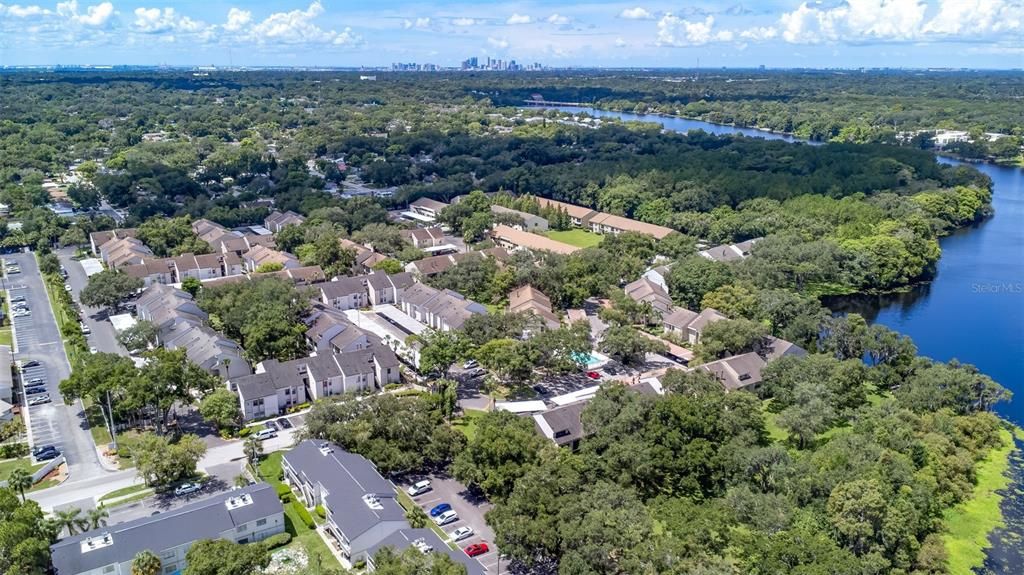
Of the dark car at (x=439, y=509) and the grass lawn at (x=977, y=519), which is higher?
the dark car at (x=439, y=509)

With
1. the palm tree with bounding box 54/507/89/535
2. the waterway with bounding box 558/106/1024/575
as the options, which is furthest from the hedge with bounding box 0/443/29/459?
the waterway with bounding box 558/106/1024/575

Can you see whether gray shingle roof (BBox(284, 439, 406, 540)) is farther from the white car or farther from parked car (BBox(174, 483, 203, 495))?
parked car (BBox(174, 483, 203, 495))

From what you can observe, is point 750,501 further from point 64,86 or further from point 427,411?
point 64,86

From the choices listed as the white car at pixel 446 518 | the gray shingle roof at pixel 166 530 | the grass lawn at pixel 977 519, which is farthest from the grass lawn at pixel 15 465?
the grass lawn at pixel 977 519

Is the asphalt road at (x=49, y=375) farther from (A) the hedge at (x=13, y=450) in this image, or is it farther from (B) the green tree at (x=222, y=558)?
(B) the green tree at (x=222, y=558)

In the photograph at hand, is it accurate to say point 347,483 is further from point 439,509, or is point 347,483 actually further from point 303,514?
point 439,509
